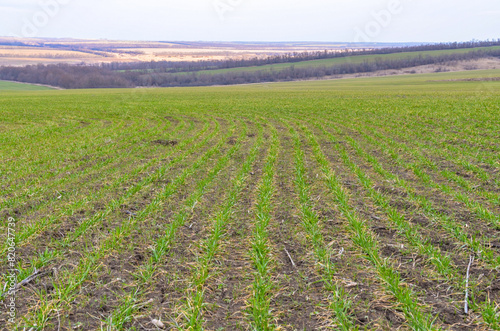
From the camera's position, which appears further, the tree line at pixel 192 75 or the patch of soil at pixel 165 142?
the tree line at pixel 192 75

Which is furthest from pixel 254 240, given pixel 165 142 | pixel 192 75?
pixel 192 75

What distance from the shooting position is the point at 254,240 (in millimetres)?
6719

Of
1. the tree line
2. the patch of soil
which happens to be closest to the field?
the patch of soil

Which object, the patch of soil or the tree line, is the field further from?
the tree line

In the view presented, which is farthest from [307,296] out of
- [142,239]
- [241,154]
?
[241,154]

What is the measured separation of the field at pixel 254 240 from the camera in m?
4.51


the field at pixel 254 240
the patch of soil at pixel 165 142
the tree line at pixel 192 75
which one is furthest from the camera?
the tree line at pixel 192 75

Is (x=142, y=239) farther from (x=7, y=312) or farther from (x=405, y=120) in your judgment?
(x=405, y=120)

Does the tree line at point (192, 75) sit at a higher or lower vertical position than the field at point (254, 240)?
higher

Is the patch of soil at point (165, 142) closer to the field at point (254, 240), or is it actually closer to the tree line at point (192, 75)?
the field at point (254, 240)

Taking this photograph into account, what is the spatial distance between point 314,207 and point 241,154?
7.18 meters

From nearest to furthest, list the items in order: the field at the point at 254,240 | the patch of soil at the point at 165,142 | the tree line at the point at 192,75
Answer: the field at the point at 254,240
the patch of soil at the point at 165,142
the tree line at the point at 192,75

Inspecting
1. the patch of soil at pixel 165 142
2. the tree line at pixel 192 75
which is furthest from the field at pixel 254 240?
the tree line at pixel 192 75

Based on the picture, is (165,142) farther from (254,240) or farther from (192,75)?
(192,75)
